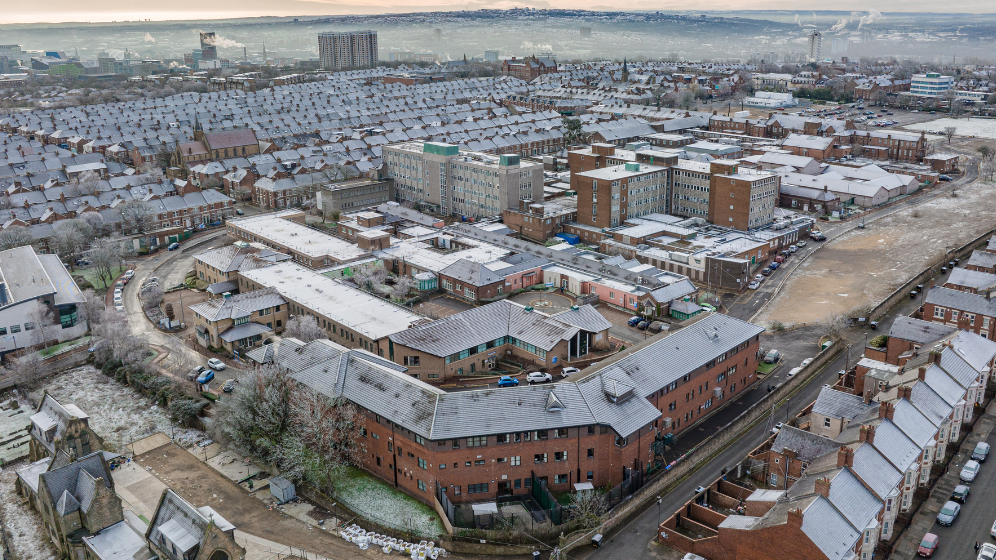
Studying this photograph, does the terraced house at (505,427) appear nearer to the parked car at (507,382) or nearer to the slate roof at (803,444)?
the slate roof at (803,444)

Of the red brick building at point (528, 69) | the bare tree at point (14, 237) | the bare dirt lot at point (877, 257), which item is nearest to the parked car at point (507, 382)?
the bare dirt lot at point (877, 257)

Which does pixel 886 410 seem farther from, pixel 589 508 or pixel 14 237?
pixel 14 237

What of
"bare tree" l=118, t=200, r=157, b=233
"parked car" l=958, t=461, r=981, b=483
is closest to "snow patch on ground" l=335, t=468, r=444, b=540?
"parked car" l=958, t=461, r=981, b=483

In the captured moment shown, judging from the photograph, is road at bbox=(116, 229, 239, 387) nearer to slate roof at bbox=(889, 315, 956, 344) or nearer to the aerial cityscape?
the aerial cityscape

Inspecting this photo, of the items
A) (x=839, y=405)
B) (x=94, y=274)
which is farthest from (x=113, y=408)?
(x=839, y=405)

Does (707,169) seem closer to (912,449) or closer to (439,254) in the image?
(439,254)

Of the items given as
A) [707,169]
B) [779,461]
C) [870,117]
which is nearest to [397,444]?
[779,461]
